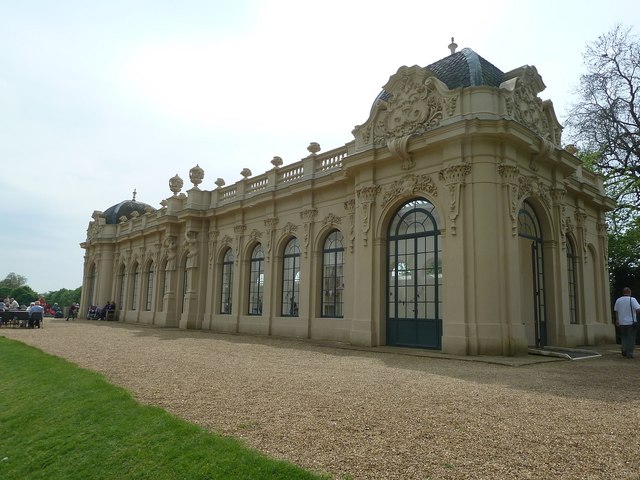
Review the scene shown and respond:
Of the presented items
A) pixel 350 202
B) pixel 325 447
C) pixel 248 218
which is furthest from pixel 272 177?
pixel 325 447

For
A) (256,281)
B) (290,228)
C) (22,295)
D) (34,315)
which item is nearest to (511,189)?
(290,228)

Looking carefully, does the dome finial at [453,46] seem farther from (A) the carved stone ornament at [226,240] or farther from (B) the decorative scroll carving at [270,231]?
(A) the carved stone ornament at [226,240]

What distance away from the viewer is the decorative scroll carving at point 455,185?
11.1 metres

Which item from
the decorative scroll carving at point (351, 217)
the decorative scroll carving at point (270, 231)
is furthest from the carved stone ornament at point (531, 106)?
the decorative scroll carving at point (270, 231)

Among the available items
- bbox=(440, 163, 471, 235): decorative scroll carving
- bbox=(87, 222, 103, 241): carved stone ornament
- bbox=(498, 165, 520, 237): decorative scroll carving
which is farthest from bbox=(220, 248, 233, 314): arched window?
bbox=(87, 222, 103, 241): carved stone ornament

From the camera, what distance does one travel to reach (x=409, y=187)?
12.4m

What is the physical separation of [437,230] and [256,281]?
8.72m

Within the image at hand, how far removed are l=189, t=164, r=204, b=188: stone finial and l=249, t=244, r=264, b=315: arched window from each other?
5.48 metres

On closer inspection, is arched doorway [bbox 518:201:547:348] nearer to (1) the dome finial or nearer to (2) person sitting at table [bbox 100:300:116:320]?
(1) the dome finial

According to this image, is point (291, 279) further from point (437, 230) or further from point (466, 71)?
point (466, 71)

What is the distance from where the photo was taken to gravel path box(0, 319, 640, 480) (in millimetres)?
3439

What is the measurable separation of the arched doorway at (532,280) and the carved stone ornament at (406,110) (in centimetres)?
358

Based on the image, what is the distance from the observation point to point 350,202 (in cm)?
1445

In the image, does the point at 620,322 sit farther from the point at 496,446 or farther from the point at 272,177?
the point at 272,177
